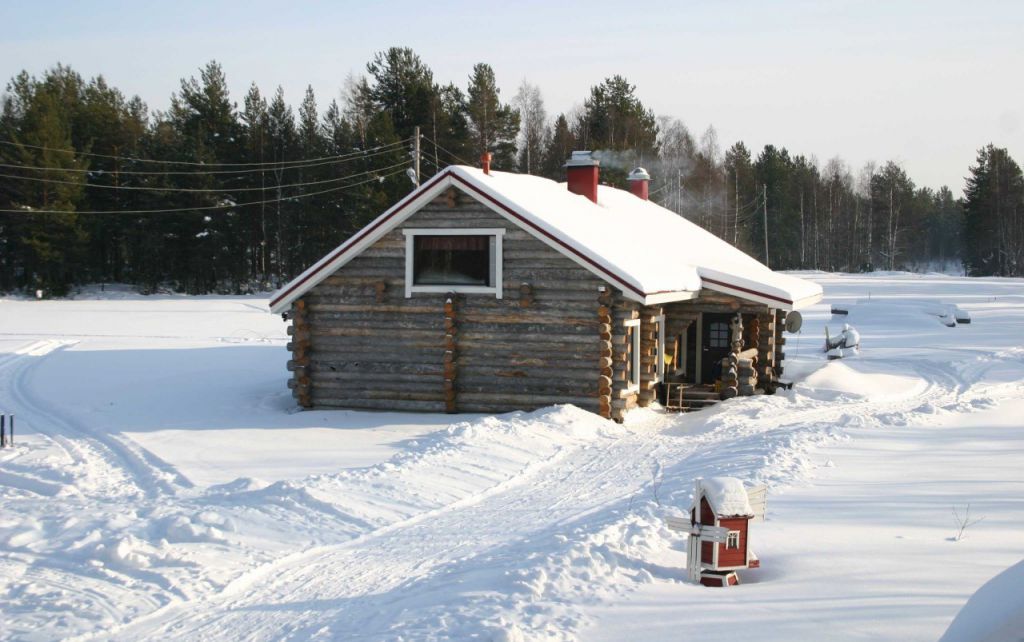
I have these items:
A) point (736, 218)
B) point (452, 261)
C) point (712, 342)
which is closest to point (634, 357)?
point (452, 261)

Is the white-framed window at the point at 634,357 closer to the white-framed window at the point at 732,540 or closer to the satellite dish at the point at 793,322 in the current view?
the satellite dish at the point at 793,322

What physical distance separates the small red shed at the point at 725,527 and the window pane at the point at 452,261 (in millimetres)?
11178

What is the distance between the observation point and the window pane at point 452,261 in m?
18.7

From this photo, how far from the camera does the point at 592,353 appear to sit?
59.1ft

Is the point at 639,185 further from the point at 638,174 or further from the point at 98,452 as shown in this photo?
the point at 98,452

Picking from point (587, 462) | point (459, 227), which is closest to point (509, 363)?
point (459, 227)

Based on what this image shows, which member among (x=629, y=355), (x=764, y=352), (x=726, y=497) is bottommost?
(x=726, y=497)

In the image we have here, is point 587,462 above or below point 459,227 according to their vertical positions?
below

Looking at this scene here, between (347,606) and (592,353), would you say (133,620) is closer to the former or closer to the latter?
(347,606)

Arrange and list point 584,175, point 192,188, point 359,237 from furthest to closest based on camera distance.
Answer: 1. point 192,188
2. point 584,175
3. point 359,237

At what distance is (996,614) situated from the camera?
13.8ft

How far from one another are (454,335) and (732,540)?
37.8ft

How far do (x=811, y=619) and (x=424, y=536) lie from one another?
483 centimetres

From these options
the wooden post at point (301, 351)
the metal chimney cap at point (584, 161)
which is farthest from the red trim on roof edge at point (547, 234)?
the metal chimney cap at point (584, 161)
